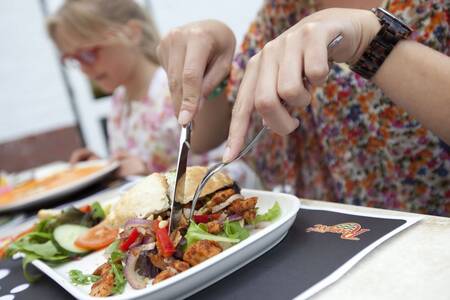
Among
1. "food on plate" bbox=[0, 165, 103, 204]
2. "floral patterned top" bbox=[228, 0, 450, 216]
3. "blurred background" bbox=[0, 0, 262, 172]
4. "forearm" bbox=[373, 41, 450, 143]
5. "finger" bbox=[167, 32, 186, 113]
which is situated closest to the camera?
"forearm" bbox=[373, 41, 450, 143]

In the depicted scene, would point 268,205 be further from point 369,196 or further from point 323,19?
point 369,196

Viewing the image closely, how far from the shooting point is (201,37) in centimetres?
96

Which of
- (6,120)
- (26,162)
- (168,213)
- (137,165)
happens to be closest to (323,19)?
(168,213)

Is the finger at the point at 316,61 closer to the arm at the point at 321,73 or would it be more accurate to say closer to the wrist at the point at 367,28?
the arm at the point at 321,73

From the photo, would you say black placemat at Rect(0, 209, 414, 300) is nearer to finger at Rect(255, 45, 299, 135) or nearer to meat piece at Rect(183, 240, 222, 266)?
meat piece at Rect(183, 240, 222, 266)

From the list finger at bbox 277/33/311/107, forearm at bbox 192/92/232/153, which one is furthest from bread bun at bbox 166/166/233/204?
forearm at bbox 192/92/232/153

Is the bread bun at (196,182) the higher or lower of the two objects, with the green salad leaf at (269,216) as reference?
higher

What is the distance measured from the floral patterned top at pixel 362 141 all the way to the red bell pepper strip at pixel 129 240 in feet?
1.58

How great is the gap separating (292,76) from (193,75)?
295mm

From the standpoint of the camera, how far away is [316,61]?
0.65 m

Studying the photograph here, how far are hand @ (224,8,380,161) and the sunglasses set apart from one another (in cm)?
169

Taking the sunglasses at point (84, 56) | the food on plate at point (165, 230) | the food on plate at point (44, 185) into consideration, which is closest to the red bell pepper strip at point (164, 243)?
the food on plate at point (165, 230)

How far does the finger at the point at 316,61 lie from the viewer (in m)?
0.65

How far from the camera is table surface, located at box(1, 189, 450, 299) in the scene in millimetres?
494
